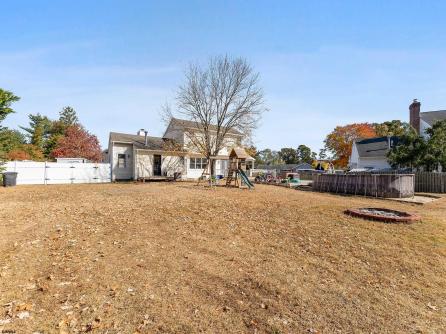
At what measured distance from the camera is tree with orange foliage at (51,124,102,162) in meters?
38.9

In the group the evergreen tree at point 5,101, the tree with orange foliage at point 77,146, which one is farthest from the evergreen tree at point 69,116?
the evergreen tree at point 5,101

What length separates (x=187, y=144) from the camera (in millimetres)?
26656

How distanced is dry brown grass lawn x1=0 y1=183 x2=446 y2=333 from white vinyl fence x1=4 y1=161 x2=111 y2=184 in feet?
47.4

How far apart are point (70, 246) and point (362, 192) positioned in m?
15.6

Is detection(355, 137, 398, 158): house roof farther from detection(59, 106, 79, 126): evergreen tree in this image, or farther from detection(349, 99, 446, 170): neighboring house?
detection(59, 106, 79, 126): evergreen tree

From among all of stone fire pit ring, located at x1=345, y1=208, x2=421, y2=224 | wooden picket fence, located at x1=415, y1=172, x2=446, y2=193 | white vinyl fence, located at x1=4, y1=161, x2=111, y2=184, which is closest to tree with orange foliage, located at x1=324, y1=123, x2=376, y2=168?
wooden picket fence, located at x1=415, y1=172, x2=446, y2=193

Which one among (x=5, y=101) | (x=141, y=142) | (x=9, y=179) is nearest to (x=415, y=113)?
(x=141, y=142)

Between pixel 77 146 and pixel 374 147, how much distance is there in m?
41.6

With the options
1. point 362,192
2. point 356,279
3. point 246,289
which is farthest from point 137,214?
point 362,192

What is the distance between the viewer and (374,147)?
112 feet

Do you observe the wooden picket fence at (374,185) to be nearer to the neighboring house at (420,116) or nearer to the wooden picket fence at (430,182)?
the wooden picket fence at (430,182)

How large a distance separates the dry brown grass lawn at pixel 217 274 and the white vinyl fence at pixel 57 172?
14.4 metres

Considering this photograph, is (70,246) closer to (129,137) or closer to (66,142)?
(129,137)

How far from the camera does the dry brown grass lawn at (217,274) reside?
363 centimetres
